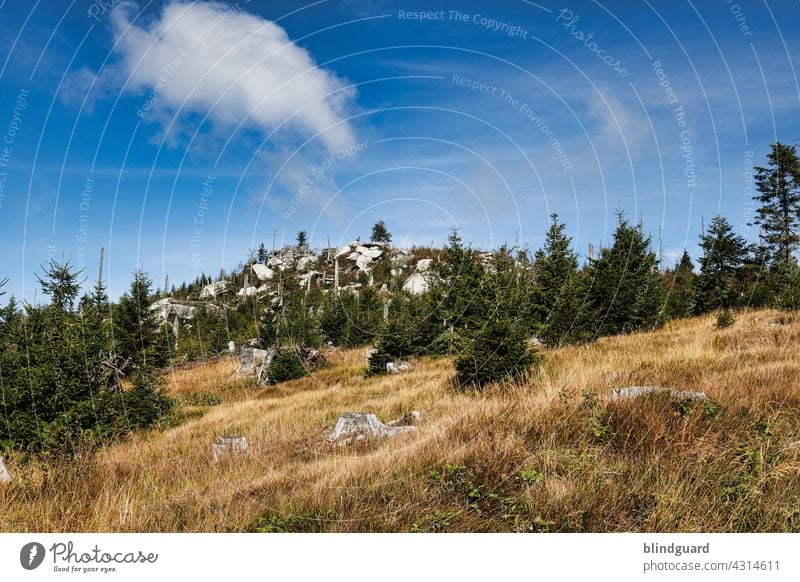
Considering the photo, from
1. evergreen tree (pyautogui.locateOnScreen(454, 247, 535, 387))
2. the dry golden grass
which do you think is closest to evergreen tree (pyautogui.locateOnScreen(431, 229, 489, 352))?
evergreen tree (pyautogui.locateOnScreen(454, 247, 535, 387))

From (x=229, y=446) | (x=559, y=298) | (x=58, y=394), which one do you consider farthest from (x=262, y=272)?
(x=229, y=446)

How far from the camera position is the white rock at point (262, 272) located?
239ft

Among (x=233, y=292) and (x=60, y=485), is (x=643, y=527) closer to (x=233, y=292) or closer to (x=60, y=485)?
(x=60, y=485)

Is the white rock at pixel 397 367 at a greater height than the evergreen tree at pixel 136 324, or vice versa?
the evergreen tree at pixel 136 324

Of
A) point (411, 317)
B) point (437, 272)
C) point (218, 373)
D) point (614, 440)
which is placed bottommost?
point (218, 373)

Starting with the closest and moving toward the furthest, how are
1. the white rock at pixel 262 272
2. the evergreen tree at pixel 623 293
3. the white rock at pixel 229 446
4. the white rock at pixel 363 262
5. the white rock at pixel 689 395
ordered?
the white rock at pixel 689 395 < the white rock at pixel 229 446 < the evergreen tree at pixel 623 293 < the white rock at pixel 262 272 < the white rock at pixel 363 262

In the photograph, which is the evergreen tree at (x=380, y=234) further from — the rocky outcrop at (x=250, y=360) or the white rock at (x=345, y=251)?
the rocky outcrop at (x=250, y=360)

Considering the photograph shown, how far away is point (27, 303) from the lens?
48.7 ft

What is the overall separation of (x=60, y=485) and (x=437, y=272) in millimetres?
27708

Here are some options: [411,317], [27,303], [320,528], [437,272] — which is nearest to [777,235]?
[437,272]

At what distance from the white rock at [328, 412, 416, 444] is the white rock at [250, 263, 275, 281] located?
221ft

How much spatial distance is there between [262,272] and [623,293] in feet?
218

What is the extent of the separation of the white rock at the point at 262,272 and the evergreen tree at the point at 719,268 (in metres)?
60.6

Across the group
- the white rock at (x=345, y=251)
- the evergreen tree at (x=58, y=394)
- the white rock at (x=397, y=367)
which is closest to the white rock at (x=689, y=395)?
the evergreen tree at (x=58, y=394)
